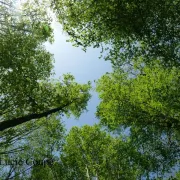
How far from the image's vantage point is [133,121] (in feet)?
73.5

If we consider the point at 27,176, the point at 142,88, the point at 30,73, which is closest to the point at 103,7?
the point at 30,73

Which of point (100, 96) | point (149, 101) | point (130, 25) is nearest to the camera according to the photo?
point (130, 25)

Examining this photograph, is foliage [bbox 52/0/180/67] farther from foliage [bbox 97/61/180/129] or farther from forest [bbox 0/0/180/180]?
foliage [bbox 97/61/180/129]

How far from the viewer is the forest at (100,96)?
1334 cm

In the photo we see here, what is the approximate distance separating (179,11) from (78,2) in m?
4.96

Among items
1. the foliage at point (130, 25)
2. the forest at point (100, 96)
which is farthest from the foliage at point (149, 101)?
the foliage at point (130, 25)

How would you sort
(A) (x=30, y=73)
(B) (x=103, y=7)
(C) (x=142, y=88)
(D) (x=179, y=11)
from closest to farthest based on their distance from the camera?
(D) (x=179, y=11) < (B) (x=103, y=7) < (A) (x=30, y=73) < (C) (x=142, y=88)

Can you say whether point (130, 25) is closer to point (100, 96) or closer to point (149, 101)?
point (149, 101)

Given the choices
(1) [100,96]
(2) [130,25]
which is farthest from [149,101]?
(2) [130,25]

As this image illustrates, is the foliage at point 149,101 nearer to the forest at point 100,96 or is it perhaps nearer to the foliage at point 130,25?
the forest at point 100,96

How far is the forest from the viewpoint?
13344mm

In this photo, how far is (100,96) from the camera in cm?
2620

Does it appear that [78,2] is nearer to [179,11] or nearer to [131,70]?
[179,11]

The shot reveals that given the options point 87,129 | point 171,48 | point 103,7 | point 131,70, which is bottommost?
point 171,48
